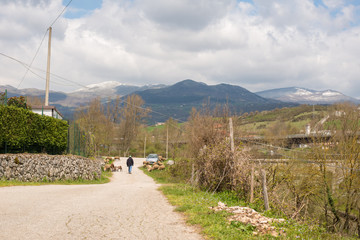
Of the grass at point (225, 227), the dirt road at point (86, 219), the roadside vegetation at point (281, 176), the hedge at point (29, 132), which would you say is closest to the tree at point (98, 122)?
the hedge at point (29, 132)

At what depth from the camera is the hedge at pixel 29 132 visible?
56.4ft

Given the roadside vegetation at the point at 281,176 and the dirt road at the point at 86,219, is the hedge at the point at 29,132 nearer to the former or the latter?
the dirt road at the point at 86,219

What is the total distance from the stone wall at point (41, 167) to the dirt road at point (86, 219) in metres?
5.32

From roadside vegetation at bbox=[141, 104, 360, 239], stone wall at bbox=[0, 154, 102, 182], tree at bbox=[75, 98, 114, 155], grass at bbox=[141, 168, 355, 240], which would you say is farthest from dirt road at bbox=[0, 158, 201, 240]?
tree at bbox=[75, 98, 114, 155]

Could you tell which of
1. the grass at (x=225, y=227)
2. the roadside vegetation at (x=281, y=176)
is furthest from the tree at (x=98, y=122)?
the grass at (x=225, y=227)

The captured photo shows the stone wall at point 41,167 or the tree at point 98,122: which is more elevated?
the tree at point 98,122

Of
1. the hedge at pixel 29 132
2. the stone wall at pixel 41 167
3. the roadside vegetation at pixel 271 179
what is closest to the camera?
the roadside vegetation at pixel 271 179

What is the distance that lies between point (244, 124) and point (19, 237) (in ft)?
46.8

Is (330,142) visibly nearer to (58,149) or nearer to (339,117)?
(339,117)

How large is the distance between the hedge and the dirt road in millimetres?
6477

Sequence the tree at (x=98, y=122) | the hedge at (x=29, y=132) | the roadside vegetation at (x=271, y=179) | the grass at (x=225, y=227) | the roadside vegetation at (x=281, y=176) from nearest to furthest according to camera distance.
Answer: the grass at (x=225, y=227) < the roadside vegetation at (x=271, y=179) < the roadside vegetation at (x=281, y=176) < the hedge at (x=29, y=132) < the tree at (x=98, y=122)

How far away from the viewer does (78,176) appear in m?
22.2

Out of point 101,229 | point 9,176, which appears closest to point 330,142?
point 101,229

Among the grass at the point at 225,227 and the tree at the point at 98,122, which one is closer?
the grass at the point at 225,227
